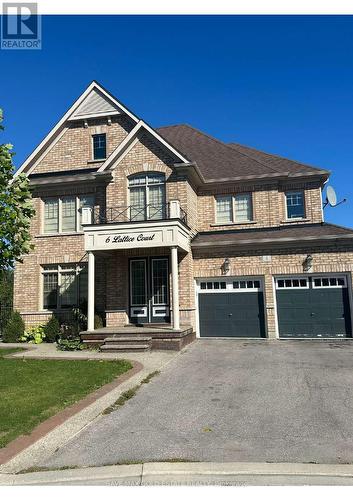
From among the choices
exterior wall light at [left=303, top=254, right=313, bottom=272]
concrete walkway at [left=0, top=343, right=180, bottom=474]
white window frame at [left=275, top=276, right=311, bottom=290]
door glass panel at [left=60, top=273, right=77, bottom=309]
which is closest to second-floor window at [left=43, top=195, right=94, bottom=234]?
door glass panel at [left=60, top=273, right=77, bottom=309]

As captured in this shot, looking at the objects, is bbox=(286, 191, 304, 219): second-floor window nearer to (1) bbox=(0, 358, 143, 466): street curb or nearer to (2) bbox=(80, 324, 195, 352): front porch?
(2) bbox=(80, 324, 195, 352): front porch

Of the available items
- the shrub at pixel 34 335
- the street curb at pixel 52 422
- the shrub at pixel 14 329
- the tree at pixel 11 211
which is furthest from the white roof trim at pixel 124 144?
the street curb at pixel 52 422

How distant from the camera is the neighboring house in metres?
15.9

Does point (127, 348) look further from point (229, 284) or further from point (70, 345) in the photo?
point (229, 284)

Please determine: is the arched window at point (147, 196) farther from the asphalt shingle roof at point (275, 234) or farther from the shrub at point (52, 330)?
the shrub at point (52, 330)

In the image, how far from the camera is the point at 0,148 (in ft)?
27.8

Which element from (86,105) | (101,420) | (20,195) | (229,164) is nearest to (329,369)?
(101,420)

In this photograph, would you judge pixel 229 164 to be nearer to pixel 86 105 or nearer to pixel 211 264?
pixel 211 264

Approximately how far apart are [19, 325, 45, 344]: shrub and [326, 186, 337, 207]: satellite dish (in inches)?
559

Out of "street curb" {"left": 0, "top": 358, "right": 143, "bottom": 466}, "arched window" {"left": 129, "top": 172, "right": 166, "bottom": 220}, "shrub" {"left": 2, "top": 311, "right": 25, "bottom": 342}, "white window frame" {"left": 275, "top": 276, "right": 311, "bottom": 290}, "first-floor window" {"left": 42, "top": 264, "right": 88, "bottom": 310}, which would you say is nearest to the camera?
"street curb" {"left": 0, "top": 358, "right": 143, "bottom": 466}

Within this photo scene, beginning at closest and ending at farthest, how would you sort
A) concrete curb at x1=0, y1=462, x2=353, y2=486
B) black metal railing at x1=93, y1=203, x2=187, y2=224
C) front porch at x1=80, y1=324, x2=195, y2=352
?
concrete curb at x1=0, y1=462, x2=353, y2=486 → front porch at x1=80, y1=324, x2=195, y2=352 → black metal railing at x1=93, y1=203, x2=187, y2=224

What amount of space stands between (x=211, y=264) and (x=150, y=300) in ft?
9.96

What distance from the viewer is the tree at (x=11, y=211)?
8.30 meters

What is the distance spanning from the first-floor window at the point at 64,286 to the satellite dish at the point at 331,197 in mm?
11653
